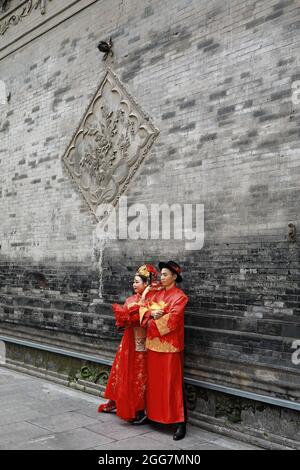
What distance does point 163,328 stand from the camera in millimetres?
5129

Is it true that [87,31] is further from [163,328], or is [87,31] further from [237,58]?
[163,328]

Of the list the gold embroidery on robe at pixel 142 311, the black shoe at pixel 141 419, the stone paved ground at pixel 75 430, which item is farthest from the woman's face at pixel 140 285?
the stone paved ground at pixel 75 430

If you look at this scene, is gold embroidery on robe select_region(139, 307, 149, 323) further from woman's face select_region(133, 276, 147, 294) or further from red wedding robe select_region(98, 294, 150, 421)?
woman's face select_region(133, 276, 147, 294)

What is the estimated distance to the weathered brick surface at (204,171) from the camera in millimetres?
4977

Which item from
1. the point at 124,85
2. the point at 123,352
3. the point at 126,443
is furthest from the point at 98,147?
the point at 126,443

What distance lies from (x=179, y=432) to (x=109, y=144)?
150 inches

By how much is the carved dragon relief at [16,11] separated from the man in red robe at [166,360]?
224 inches

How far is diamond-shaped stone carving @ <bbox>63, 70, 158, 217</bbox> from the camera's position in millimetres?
6715

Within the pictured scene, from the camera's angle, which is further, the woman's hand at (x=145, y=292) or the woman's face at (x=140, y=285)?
the woman's face at (x=140, y=285)

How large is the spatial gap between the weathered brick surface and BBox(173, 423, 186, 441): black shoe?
0.58 meters

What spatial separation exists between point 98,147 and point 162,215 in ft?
5.63

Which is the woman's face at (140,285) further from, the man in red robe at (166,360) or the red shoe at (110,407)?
the red shoe at (110,407)

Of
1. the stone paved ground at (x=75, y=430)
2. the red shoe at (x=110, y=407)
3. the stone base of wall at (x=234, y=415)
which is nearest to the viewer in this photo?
the stone base of wall at (x=234, y=415)

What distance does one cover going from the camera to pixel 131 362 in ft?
18.4
